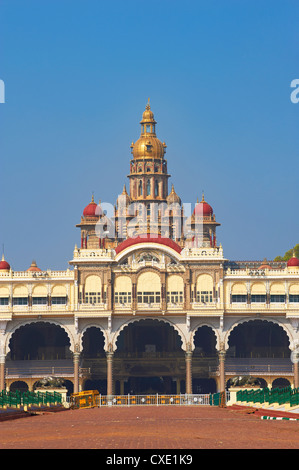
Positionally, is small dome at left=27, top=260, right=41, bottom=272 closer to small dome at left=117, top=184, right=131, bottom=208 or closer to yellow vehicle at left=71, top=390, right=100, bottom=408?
small dome at left=117, top=184, right=131, bottom=208

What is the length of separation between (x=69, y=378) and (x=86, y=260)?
13141 millimetres

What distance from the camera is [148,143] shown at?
136500 mm

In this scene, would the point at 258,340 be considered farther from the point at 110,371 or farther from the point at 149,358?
the point at 110,371

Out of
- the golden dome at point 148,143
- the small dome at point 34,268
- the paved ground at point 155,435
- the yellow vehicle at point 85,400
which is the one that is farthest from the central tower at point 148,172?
the paved ground at point 155,435

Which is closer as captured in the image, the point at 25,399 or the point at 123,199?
the point at 25,399

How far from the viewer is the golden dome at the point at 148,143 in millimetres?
136375

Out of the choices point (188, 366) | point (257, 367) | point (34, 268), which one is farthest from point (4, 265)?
point (257, 367)

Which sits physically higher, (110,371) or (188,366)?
(188,366)

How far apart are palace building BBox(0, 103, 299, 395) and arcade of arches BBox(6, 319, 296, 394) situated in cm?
12

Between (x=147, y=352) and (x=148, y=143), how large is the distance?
32665 mm

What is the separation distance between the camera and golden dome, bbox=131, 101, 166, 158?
447 ft

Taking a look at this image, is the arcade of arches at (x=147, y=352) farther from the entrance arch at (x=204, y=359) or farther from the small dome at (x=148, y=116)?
the small dome at (x=148, y=116)

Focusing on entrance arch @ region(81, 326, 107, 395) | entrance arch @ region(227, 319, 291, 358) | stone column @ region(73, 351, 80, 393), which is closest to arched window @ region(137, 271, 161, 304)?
entrance arch @ region(81, 326, 107, 395)
